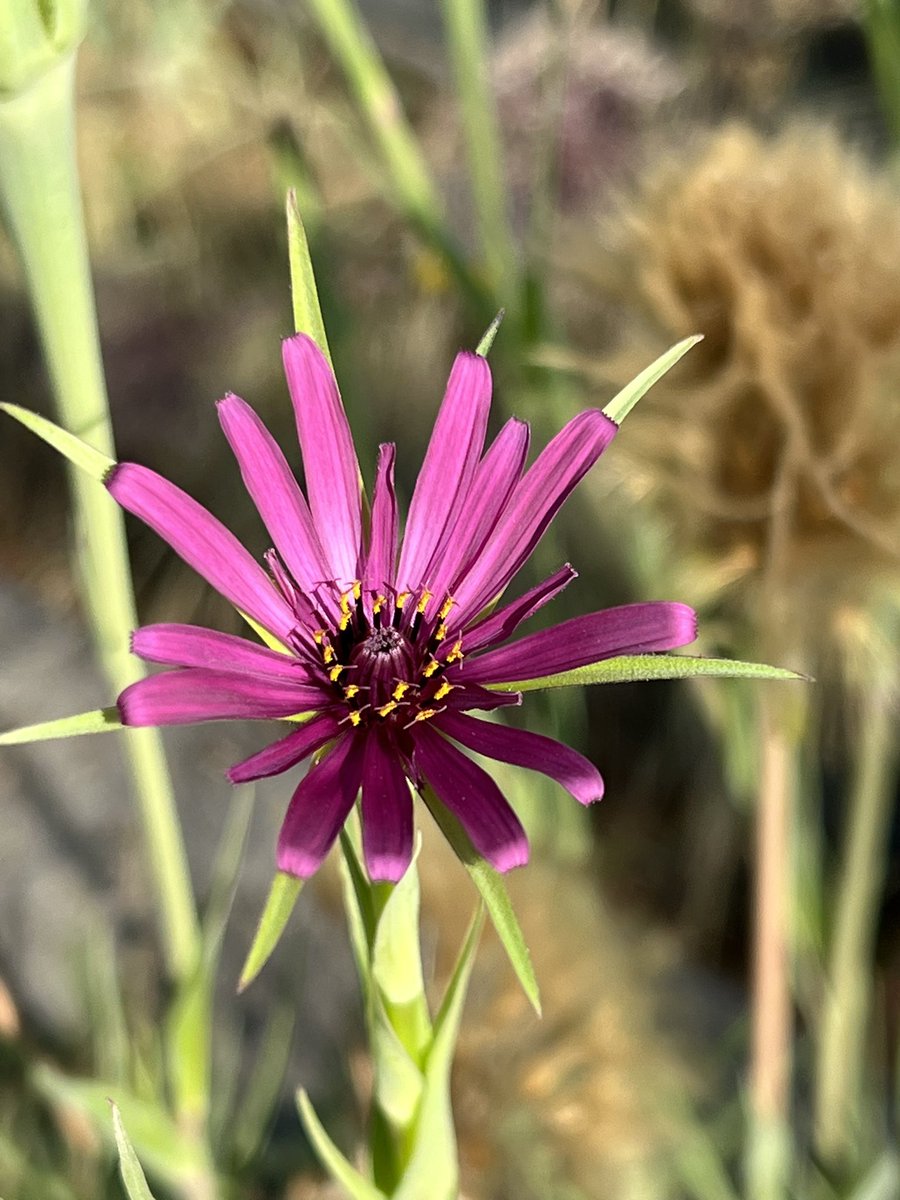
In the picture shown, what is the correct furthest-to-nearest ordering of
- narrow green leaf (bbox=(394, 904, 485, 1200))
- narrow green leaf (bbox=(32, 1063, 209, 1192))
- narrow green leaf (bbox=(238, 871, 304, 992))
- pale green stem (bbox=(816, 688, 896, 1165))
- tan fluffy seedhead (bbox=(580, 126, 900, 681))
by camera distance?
pale green stem (bbox=(816, 688, 896, 1165)) → tan fluffy seedhead (bbox=(580, 126, 900, 681)) → narrow green leaf (bbox=(32, 1063, 209, 1192)) → narrow green leaf (bbox=(394, 904, 485, 1200)) → narrow green leaf (bbox=(238, 871, 304, 992))

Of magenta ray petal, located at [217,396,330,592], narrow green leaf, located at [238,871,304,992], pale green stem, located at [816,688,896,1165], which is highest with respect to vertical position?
magenta ray petal, located at [217,396,330,592]

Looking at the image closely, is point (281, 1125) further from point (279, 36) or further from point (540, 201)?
point (279, 36)

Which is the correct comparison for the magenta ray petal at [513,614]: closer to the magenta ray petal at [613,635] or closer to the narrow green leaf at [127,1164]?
the magenta ray petal at [613,635]

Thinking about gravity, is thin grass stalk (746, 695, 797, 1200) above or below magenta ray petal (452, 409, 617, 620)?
below

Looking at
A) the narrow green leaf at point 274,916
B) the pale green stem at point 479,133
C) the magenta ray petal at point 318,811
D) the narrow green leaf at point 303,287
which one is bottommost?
the narrow green leaf at point 274,916

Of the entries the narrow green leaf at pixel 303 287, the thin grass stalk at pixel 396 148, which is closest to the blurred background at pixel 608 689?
the thin grass stalk at pixel 396 148

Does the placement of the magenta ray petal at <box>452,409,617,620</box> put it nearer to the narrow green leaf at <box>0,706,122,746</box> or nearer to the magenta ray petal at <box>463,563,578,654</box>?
the magenta ray petal at <box>463,563,578,654</box>

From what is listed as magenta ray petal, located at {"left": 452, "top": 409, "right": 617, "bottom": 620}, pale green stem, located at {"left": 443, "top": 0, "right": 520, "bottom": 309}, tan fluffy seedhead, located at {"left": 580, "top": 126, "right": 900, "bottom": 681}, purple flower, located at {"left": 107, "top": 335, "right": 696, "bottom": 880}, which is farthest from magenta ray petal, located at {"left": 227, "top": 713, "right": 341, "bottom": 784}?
pale green stem, located at {"left": 443, "top": 0, "right": 520, "bottom": 309}
